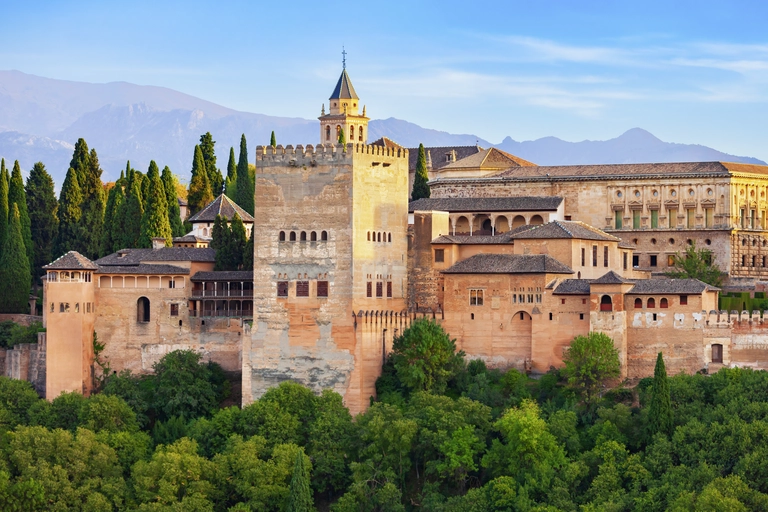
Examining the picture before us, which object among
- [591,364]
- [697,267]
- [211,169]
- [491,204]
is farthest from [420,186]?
[591,364]

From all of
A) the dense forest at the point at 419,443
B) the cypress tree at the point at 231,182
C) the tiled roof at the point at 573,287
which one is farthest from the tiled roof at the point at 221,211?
the tiled roof at the point at 573,287

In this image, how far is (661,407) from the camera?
166ft

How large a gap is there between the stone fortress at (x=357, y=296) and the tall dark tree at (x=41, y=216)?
1179cm

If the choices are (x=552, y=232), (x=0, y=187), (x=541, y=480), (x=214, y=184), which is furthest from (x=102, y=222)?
(x=541, y=480)

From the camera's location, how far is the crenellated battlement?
5766cm

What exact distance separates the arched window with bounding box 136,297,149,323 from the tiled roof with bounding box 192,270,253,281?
2181mm

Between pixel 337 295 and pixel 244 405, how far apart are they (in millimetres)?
5625

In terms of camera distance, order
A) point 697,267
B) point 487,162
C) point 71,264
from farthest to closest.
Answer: point 487,162 → point 697,267 → point 71,264

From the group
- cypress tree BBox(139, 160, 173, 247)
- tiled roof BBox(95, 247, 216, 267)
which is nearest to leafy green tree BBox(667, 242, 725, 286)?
tiled roof BBox(95, 247, 216, 267)

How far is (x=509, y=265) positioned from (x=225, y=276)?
39.4 feet

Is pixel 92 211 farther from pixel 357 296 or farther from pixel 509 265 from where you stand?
pixel 509 265

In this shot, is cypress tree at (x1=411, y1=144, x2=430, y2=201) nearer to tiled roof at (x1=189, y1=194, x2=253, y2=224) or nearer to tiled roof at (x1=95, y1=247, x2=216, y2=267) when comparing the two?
tiled roof at (x1=189, y1=194, x2=253, y2=224)

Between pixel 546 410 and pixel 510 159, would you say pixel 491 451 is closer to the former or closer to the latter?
pixel 546 410

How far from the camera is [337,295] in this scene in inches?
2245
